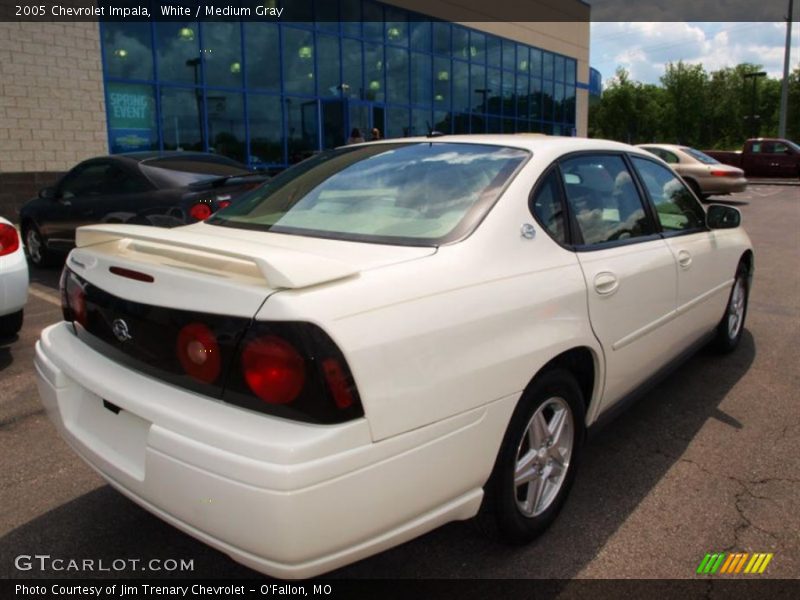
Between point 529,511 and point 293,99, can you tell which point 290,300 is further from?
point 293,99

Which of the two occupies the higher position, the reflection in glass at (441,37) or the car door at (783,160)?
the reflection in glass at (441,37)

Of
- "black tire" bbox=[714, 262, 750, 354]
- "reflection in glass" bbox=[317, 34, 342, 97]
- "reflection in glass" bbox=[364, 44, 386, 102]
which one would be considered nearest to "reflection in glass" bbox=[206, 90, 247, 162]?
"reflection in glass" bbox=[317, 34, 342, 97]

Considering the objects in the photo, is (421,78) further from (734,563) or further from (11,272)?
(734,563)

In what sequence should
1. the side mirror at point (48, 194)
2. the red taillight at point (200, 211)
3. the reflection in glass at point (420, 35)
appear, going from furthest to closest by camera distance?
the reflection in glass at point (420, 35) < the side mirror at point (48, 194) < the red taillight at point (200, 211)

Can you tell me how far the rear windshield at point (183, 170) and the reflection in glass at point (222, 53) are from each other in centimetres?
876

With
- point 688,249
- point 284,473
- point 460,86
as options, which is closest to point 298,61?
point 460,86

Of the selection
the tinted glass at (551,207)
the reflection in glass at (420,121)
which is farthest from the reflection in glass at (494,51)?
the tinted glass at (551,207)

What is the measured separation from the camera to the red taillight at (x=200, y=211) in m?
6.76

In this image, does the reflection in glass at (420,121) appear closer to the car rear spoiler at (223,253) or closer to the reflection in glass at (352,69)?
the reflection in glass at (352,69)

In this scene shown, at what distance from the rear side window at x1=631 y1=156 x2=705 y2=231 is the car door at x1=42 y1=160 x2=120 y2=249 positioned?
6.00m

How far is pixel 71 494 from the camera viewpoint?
297 centimetres

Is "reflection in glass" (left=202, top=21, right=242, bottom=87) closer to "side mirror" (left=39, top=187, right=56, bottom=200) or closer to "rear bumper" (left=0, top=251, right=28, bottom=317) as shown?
"side mirror" (left=39, top=187, right=56, bottom=200)

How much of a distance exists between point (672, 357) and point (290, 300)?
2.60 meters

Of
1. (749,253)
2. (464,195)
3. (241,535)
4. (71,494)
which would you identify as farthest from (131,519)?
(749,253)
